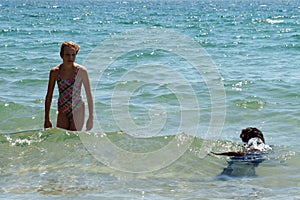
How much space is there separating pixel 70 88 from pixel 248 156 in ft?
8.94

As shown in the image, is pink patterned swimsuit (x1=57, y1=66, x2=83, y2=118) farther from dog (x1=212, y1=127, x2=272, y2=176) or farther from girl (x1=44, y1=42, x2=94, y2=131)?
dog (x1=212, y1=127, x2=272, y2=176)

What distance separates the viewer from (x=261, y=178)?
6.89 m

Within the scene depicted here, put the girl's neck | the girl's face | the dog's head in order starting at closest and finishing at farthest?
1. the girl's face
2. the girl's neck
3. the dog's head

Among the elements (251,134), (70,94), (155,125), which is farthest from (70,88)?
(155,125)

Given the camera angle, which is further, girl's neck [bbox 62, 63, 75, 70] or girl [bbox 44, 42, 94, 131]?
girl's neck [bbox 62, 63, 75, 70]

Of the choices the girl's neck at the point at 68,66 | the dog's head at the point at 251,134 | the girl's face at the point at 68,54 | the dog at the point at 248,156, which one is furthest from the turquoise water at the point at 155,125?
the girl's face at the point at 68,54

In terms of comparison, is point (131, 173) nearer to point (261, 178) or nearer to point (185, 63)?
point (261, 178)

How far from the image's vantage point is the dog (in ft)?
23.6

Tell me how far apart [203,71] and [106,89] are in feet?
13.1

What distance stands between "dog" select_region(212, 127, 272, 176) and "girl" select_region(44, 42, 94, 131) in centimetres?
208

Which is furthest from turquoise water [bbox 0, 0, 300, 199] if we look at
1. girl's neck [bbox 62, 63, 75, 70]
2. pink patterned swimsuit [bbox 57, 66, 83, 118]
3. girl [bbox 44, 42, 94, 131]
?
girl's neck [bbox 62, 63, 75, 70]

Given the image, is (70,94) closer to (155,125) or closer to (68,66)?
(68,66)

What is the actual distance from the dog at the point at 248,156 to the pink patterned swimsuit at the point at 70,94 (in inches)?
90.9

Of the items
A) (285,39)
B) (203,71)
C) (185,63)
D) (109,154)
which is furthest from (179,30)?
(109,154)
